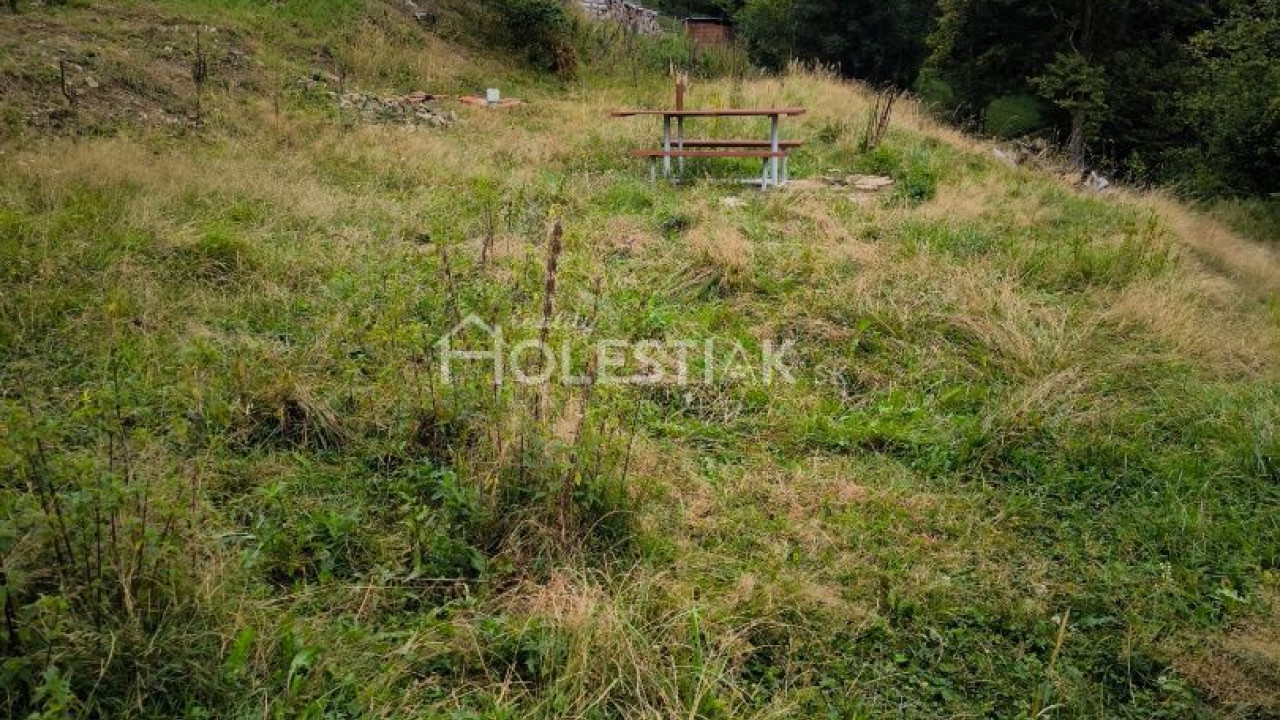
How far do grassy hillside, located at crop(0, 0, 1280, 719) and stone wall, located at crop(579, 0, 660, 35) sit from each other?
501 inches

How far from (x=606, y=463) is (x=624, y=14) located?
60.0ft

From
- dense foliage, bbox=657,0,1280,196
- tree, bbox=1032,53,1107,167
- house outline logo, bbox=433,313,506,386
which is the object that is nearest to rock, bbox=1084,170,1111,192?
dense foliage, bbox=657,0,1280,196

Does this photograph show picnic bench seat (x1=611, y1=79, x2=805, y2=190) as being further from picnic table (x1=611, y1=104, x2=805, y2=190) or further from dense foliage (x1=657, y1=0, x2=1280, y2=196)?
dense foliage (x1=657, y1=0, x2=1280, y2=196)

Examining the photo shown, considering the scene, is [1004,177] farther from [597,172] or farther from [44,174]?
[44,174]

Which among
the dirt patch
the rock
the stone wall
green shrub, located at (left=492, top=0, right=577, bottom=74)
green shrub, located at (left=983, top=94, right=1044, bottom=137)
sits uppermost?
the stone wall

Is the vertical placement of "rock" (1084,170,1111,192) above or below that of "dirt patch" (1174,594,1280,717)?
above

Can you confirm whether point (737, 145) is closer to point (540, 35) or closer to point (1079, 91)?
point (540, 35)

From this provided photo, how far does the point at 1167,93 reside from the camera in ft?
46.8

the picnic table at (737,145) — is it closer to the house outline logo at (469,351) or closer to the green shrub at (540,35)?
the house outline logo at (469,351)

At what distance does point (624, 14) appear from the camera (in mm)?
18953

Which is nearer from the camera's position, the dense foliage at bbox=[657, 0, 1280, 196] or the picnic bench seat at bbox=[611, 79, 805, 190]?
the picnic bench seat at bbox=[611, 79, 805, 190]

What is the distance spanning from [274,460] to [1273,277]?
840 centimetres

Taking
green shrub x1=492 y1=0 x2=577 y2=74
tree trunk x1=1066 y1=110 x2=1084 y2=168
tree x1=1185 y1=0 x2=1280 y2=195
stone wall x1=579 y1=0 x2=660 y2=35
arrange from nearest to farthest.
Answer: tree x1=1185 y1=0 x2=1280 y2=195 < tree trunk x1=1066 y1=110 x2=1084 y2=168 < green shrub x1=492 y1=0 x2=577 y2=74 < stone wall x1=579 y1=0 x2=660 y2=35

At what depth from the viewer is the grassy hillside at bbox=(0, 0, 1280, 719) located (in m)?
2.08
